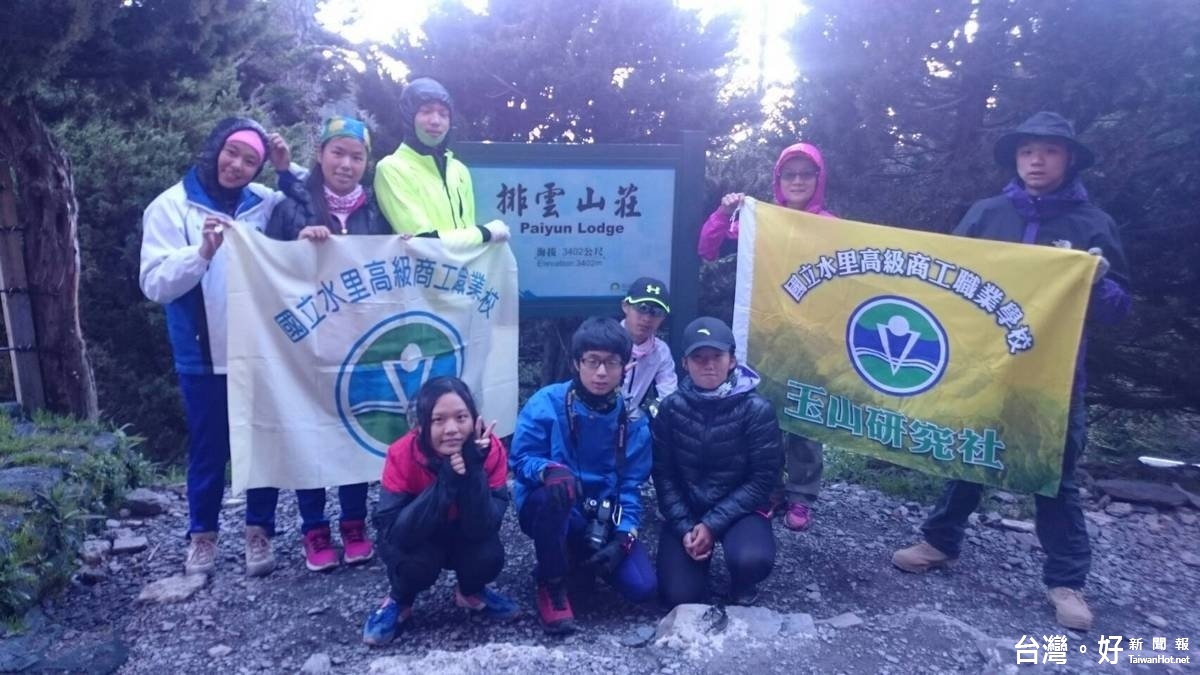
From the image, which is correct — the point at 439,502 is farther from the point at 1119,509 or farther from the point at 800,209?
the point at 1119,509

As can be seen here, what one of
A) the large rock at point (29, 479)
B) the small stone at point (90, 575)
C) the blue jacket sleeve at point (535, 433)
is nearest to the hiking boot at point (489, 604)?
the blue jacket sleeve at point (535, 433)

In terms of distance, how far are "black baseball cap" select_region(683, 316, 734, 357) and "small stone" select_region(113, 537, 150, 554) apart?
297cm

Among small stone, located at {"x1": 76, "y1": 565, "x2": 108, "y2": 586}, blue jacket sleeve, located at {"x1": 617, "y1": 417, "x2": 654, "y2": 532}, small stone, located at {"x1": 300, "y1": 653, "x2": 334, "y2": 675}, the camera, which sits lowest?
small stone, located at {"x1": 76, "y1": 565, "x2": 108, "y2": 586}

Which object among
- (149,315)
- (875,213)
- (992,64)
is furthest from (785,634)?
(149,315)

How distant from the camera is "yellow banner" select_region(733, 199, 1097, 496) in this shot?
427 centimetres

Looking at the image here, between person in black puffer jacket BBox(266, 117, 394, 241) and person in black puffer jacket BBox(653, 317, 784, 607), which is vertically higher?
person in black puffer jacket BBox(266, 117, 394, 241)

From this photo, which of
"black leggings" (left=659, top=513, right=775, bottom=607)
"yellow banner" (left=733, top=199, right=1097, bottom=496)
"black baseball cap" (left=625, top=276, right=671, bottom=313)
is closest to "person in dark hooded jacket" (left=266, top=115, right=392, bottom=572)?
"black baseball cap" (left=625, top=276, right=671, bottom=313)

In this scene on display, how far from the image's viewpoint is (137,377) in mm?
8516

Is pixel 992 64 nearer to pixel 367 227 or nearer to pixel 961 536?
pixel 961 536

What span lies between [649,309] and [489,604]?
1611 millimetres

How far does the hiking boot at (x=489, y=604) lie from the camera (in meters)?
4.03

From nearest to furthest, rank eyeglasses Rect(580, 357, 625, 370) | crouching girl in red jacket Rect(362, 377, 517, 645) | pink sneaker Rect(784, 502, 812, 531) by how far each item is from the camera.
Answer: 1. crouching girl in red jacket Rect(362, 377, 517, 645)
2. eyeglasses Rect(580, 357, 625, 370)
3. pink sneaker Rect(784, 502, 812, 531)

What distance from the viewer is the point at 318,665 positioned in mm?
3621

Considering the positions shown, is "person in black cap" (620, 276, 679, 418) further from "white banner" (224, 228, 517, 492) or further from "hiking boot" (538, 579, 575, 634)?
"hiking boot" (538, 579, 575, 634)
